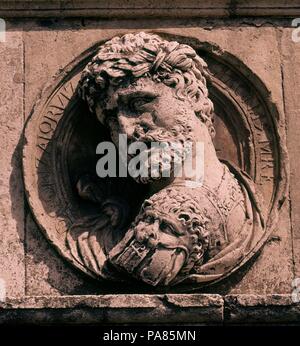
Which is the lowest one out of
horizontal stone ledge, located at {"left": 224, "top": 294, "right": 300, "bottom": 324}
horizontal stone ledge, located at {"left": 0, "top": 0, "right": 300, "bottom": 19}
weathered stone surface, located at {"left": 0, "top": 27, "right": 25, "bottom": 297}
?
horizontal stone ledge, located at {"left": 224, "top": 294, "right": 300, "bottom": 324}

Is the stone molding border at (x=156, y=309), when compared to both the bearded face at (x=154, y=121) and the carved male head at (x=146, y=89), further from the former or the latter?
the carved male head at (x=146, y=89)

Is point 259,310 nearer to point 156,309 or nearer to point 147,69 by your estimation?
point 156,309

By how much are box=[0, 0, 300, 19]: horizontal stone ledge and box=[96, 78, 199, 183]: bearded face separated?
780mm

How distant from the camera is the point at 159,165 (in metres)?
15.1

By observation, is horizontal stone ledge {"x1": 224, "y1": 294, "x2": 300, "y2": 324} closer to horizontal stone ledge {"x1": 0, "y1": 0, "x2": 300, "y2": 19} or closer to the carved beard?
the carved beard

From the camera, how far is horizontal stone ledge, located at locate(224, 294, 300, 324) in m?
14.6

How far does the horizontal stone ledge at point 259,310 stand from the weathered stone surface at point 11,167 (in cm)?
150

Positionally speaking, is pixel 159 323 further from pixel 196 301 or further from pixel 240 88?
pixel 240 88

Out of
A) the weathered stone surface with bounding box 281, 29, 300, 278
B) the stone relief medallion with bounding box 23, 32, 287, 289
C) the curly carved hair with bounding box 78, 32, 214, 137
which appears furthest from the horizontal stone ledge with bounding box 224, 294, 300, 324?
the curly carved hair with bounding box 78, 32, 214, 137

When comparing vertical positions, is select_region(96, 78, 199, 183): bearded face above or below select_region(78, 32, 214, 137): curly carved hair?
below

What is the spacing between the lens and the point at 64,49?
623 inches

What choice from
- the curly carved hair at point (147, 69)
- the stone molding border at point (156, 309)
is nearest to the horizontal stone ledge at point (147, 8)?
the curly carved hair at point (147, 69)

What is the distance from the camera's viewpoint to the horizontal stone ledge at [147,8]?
52.0 feet

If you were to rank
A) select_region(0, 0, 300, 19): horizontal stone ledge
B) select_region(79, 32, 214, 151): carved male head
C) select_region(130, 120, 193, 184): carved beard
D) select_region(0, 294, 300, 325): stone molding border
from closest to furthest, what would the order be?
1. select_region(0, 294, 300, 325): stone molding border
2. select_region(130, 120, 193, 184): carved beard
3. select_region(79, 32, 214, 151): carved male head
4. select_region(0, 0, 300, 19): horizontal stone ledge
